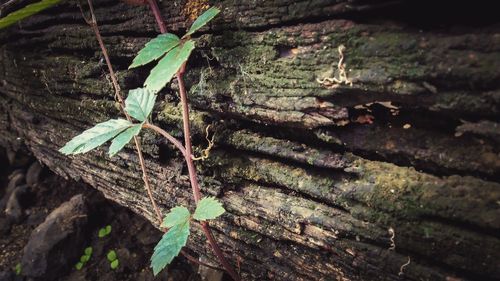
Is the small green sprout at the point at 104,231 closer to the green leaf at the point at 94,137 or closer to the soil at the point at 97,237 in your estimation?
the soil at the point at 97,237

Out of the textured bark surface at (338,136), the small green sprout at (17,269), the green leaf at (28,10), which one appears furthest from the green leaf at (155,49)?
the small green sprout at (17,269)

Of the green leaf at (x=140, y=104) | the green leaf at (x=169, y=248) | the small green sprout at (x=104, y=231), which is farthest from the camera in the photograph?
the small green sprout at (x=104, y=231)

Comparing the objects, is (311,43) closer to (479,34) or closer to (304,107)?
(304,107)

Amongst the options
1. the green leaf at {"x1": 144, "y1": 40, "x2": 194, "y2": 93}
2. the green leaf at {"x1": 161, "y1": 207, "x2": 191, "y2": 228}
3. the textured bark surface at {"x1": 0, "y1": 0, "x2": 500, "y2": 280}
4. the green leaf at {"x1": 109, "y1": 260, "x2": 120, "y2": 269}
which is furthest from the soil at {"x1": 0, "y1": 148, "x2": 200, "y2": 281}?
the green leaf at {"x1": 144, "y1": 40, "x2": 194, "y2": 93}

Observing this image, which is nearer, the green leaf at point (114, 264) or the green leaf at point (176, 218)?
the green leaf at point (176, 218)

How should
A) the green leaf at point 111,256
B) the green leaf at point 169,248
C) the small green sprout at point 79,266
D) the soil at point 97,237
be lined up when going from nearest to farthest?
the green leaf at point 169,248 → the soil at point 97,237 → the green leaf at point 111,256 → the small green sprout at point 79,266

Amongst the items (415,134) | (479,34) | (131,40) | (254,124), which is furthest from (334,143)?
(131,40)

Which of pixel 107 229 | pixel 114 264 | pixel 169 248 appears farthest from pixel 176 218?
pixel 107 229
